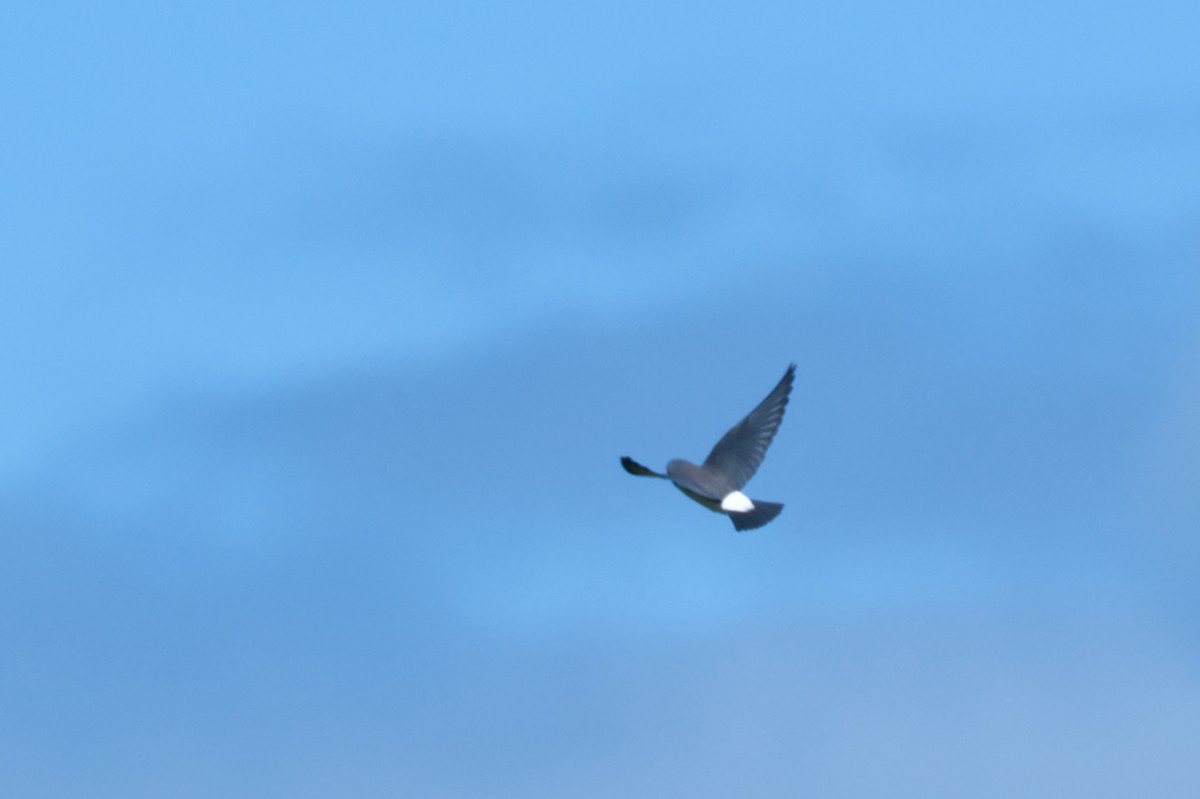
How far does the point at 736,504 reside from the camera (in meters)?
53.7

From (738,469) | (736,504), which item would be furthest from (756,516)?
(738,469)

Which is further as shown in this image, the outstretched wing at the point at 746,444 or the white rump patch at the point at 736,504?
the outstretched wing at the point at 746,444

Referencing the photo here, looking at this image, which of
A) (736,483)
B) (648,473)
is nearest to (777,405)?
(736,483)

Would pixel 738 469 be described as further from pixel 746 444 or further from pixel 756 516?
pixel 756 516

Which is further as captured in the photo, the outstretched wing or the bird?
the outstretched wing

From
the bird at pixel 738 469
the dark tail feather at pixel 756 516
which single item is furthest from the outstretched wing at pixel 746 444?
the dark tail feather at pixel 756 516

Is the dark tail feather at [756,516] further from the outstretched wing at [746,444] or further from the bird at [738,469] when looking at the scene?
the outstretched wing at [746,444]

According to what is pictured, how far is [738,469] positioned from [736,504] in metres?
2.22

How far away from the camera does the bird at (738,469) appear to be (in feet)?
175

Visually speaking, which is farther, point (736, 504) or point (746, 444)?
point (746, 444)

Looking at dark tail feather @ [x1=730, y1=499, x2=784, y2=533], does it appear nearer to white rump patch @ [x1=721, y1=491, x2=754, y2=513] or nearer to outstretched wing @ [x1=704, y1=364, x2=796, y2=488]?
white rump patch @ [x1=721, y1=491, x2=754, y2=513]

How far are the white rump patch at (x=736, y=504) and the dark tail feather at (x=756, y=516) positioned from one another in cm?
13

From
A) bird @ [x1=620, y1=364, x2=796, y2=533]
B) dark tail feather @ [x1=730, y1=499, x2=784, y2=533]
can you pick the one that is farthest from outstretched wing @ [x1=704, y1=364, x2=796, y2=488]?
dark tail feather @ [x1=730, y1=499, x2=784, y2=533]

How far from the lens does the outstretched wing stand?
55.7 metres
